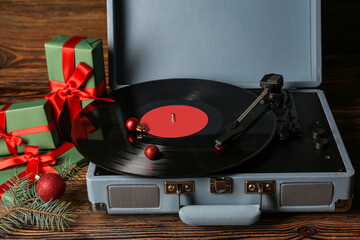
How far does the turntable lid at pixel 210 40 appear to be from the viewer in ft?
5.07

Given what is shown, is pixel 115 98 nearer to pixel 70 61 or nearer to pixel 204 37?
pixel 70 61

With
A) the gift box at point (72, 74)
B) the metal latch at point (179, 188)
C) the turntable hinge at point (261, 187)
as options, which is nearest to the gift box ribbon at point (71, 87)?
the gift box at point (72, 74)

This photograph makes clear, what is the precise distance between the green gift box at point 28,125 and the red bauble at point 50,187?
21 cm

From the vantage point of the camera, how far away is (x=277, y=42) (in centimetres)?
156

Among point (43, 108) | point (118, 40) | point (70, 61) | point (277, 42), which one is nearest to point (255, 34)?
point (277, 42)

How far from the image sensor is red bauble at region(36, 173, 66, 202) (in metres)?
1.15

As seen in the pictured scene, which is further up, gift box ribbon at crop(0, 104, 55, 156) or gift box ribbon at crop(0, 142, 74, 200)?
gift box ribbon at crop(0, 104, 55, 156)

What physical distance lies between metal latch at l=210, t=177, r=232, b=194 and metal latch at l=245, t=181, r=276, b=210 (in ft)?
0.13

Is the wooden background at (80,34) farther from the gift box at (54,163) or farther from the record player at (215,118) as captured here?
the gift box at (54,163)

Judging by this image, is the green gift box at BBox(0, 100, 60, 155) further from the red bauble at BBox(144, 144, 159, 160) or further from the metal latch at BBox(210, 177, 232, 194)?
the metal latch at BBox(210, 177, 232, 194)

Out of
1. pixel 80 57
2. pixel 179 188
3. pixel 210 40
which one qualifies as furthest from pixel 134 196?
pixel 210 40

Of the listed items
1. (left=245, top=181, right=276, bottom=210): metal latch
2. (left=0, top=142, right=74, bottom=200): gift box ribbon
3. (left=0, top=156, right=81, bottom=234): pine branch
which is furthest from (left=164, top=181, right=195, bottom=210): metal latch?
(left=0, top=142, right=74, bottom=200): gift box ribbon

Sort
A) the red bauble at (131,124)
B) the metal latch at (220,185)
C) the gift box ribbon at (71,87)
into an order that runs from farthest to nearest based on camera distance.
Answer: the gift box ribbon at (71,87) → the red bauble at (131,124) → the metal latch at (220,185)

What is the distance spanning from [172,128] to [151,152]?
0.57 ft
